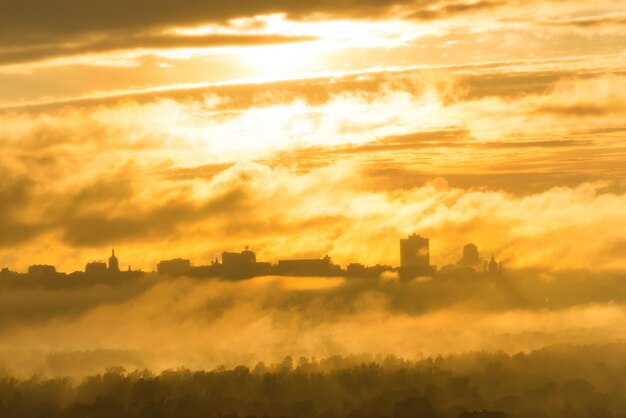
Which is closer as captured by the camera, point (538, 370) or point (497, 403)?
point (497, 403)

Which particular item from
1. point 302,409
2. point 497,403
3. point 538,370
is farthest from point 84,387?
point 538,370

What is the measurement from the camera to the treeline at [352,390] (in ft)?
483

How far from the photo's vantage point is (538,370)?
183625mm

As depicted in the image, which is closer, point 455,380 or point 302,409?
point 302,409

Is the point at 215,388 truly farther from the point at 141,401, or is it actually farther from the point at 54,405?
the point at 54,405

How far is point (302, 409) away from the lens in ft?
496

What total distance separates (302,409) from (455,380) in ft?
94.2

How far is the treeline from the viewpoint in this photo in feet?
483

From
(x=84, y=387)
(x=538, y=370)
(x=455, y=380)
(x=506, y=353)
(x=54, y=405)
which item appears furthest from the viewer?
(x=506, y=353)

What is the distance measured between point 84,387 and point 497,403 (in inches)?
1954

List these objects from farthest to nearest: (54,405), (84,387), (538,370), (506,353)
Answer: (506,353) → (538,370) → (84,387) → (54,405)

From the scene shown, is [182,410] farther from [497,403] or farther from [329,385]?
[497,403]

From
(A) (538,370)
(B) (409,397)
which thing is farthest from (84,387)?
(A) (538,370)

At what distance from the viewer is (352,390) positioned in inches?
6481
